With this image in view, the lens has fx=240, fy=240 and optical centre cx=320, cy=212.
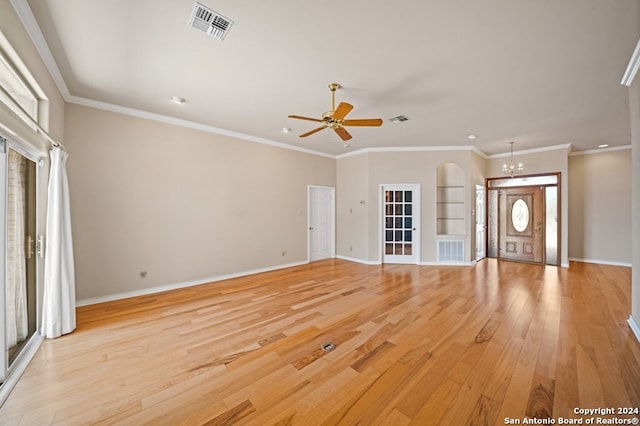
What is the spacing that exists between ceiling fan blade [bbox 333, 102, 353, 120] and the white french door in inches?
145

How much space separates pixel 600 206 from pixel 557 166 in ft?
5.40

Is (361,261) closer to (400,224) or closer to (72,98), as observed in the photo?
(400,224)

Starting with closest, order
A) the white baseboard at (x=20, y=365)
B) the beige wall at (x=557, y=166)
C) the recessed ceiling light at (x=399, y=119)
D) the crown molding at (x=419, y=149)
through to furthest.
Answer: the white baseboard at (x=20, y=365) → the recessed ceiling light at (x=399, y=119) → the beige wall at (x=557, y=166) → the crown molding at (x=419, y=149)

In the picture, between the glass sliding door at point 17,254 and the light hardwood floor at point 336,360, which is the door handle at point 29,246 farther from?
the light hardwood floor at point 336,360

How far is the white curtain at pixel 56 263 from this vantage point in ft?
8.61

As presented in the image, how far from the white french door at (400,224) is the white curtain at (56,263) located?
5.78m

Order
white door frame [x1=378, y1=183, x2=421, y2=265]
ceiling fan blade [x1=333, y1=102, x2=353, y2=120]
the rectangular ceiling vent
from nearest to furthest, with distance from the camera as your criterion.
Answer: the rectangular ceiling vent < ceiling fan blade [x1=333, y1=102, x2=353, y2=120] < white door frame [x1=378, y1=183, x2=421, y2=265]

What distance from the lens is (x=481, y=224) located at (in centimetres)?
693

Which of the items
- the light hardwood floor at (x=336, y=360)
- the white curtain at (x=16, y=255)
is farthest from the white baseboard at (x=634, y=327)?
the white curtain at (x=16, y=255)

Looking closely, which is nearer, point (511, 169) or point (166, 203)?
point (166, 203)

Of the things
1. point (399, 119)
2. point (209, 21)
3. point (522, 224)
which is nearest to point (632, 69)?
point (399, 119)

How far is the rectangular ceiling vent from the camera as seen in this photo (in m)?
1.92

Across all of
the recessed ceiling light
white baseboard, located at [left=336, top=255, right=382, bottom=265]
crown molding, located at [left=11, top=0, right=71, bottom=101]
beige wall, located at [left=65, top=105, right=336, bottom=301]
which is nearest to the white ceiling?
crown molding, located at [left=11, top=0, right=71, bottom=101]

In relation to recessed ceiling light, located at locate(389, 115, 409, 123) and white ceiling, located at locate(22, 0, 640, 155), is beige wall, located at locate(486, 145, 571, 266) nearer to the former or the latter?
white ceiling, located at locate(22, 0, 640, 155)
